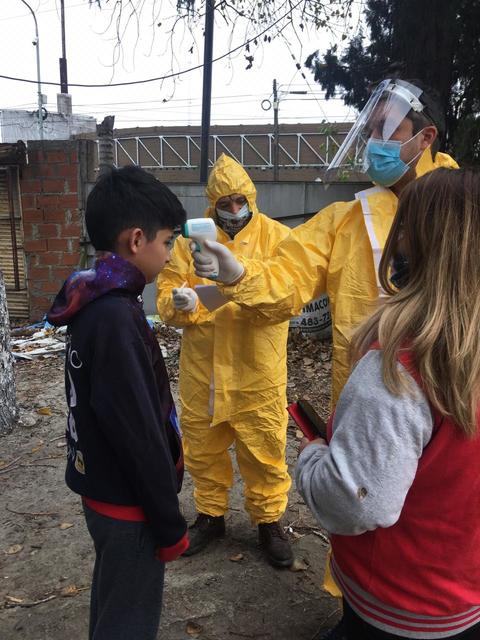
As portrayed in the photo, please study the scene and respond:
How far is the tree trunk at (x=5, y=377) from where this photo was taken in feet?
12.3

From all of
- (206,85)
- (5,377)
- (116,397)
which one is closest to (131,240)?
(116,397)

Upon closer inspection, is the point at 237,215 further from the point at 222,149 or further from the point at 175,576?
the point at 222,149

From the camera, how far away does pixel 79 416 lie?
A: 54.2 inches

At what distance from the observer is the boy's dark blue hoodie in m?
1.29

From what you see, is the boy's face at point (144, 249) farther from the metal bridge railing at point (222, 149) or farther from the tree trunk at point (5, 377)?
the metal bridge railing at point (222, 149)

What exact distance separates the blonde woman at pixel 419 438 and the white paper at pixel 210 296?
112 centimetres

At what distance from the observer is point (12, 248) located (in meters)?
6.41

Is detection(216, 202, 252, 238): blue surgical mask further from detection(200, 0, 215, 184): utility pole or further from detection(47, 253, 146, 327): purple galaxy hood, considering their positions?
detection(200, 0, 215, 184): utility pole

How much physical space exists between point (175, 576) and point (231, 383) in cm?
92

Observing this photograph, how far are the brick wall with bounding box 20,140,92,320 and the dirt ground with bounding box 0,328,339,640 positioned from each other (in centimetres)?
331

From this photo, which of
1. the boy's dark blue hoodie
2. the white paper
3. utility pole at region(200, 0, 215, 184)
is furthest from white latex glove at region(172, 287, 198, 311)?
utility pole at region(200, 0, 215, 184)

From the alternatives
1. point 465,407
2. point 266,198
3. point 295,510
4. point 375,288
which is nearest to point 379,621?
point 465,407

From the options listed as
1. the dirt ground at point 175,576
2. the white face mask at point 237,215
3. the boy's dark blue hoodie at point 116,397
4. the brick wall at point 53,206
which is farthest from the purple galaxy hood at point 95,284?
the brick wall at point 53,206

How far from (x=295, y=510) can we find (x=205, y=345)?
1.17 meters
